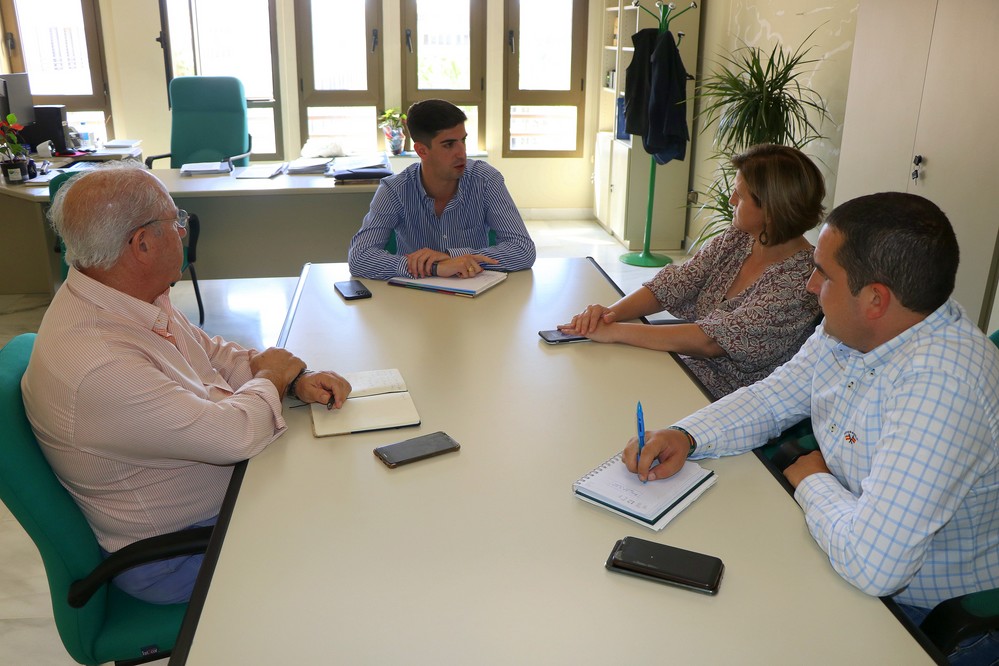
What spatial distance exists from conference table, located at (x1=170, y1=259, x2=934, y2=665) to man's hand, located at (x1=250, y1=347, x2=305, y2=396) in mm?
60

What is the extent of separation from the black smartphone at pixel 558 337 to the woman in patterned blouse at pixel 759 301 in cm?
2

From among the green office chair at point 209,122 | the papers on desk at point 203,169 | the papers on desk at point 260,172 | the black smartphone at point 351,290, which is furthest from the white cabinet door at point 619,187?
the black smartphone at point 351,290

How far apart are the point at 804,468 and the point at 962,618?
338 millimetres

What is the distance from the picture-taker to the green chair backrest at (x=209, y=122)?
559 cm

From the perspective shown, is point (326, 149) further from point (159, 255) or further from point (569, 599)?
point (569, 599)

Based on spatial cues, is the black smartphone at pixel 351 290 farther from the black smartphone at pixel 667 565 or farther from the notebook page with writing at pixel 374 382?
the black smartphone at pixel 667 565

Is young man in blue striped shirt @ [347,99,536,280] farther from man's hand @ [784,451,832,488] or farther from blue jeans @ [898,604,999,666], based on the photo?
blue jeans @ [898,604,999,666]

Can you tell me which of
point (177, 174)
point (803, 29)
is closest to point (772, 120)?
point (803, 29)

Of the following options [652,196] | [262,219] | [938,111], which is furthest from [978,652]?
[652,196]

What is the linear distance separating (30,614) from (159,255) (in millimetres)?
1347

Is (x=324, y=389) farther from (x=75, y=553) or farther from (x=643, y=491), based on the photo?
(x=643, y=491)

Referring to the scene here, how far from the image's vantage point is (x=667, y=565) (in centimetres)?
125

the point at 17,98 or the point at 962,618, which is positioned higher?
the point at 17,98

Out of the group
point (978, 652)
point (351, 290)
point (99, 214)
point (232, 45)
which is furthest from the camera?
point (232, 45)
